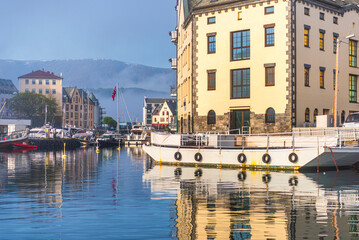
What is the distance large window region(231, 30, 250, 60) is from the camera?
49.3 metres

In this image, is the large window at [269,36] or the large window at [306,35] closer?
the large window at [269,36]

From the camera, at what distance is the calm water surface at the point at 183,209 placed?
13.5 m

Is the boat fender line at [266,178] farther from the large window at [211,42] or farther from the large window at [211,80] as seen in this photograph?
the large window at [211,42]

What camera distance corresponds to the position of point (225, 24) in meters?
50.1

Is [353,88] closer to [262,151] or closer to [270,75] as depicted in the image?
[270,75]

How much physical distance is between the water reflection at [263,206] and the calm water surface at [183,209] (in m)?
0.03

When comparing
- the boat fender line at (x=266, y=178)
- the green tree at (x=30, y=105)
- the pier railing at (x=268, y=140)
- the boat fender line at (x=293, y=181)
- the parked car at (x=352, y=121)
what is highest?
the green tree at (x=30, y=105)

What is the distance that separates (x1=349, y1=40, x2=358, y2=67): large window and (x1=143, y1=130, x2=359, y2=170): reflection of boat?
18412 millimetres

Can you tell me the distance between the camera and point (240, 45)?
163ft

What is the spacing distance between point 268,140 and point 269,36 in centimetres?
1369

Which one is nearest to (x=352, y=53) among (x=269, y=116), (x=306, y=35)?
(x=306, y=35)

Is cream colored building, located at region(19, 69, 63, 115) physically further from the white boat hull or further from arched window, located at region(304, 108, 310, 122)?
the white boat hull

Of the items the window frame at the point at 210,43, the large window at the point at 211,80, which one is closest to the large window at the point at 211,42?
the window frame at the point at 210,43

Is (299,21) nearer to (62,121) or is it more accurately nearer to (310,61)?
(310,61)
